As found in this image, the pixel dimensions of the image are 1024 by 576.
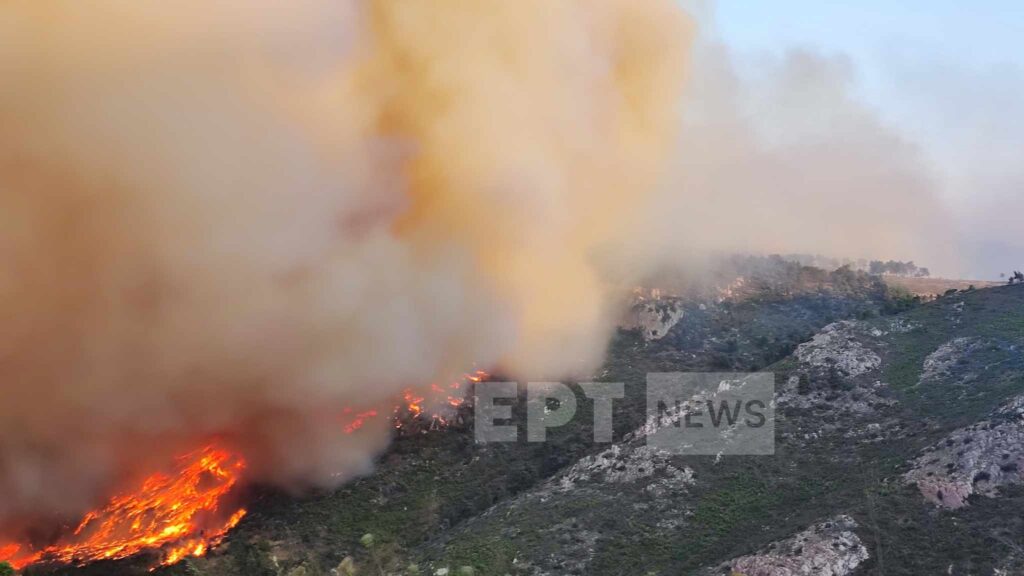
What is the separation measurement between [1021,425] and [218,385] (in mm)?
37939

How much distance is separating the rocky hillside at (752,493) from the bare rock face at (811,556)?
74 millimetres

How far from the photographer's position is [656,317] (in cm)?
6100

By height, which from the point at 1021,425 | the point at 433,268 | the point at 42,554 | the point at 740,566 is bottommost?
the point at 42,554

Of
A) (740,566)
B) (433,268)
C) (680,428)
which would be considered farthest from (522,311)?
(740,566)

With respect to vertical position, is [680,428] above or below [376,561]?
above

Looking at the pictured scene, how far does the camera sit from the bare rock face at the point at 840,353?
49.7m

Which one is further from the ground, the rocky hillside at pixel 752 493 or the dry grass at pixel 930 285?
the dry grass at pixel 930 285

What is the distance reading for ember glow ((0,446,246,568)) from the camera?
39.0m

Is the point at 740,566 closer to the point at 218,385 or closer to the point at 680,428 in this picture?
the point at 680,428

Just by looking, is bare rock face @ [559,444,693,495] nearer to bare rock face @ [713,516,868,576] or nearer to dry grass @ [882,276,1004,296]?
bare rock face @ [713,516,868,576]

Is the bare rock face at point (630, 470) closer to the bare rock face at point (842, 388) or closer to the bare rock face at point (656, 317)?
the bare rock face at point (842, 388)

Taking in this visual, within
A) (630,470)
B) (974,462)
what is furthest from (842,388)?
(630,470)

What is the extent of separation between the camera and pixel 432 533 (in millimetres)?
40750

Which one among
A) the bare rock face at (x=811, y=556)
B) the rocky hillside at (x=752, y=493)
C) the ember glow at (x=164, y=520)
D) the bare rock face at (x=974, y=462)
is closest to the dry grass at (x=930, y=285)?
the rocky hillside at (x=752, y=493)
